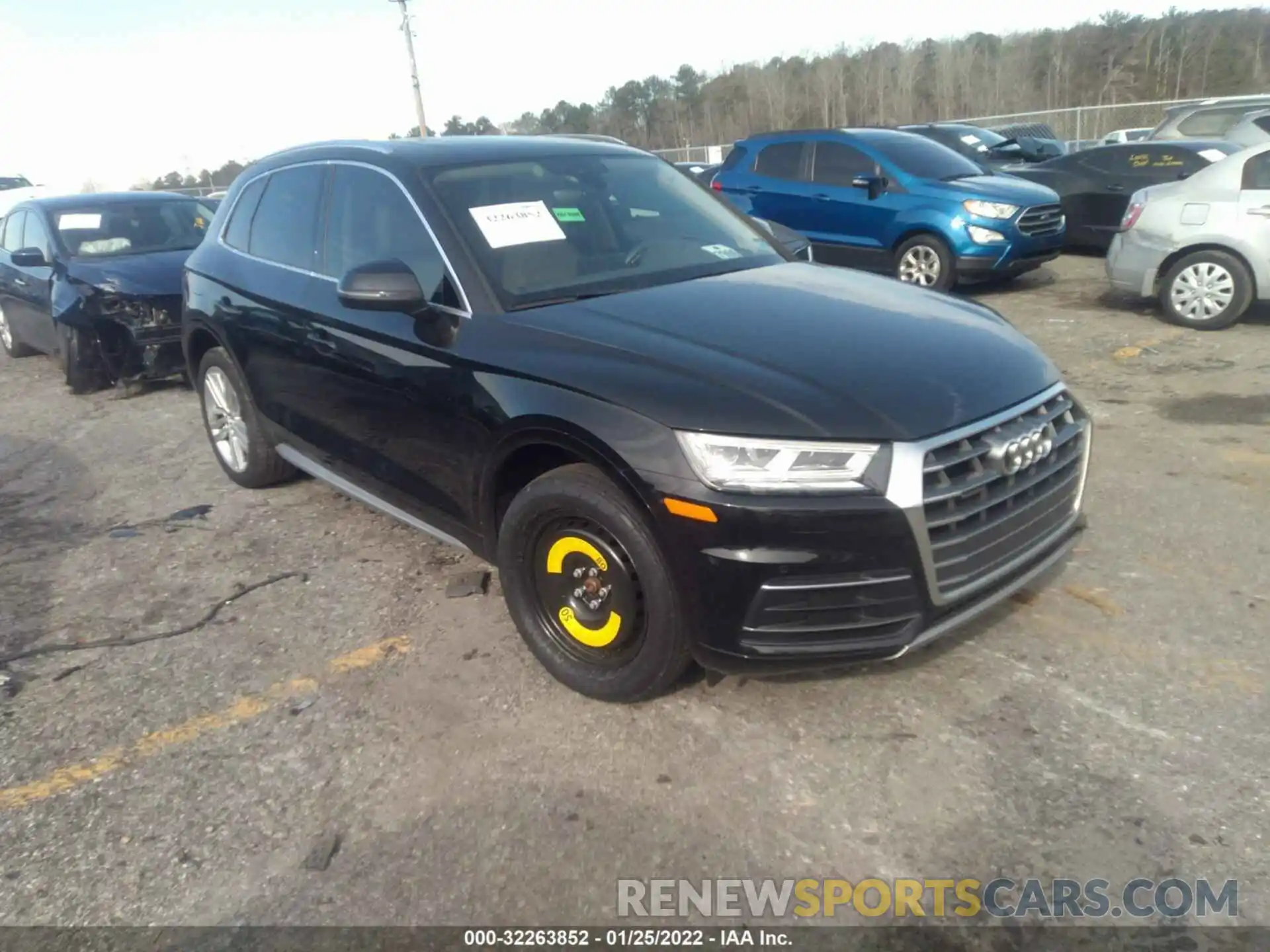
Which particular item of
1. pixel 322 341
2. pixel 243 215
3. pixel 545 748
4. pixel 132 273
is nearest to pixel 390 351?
pixel 322 341

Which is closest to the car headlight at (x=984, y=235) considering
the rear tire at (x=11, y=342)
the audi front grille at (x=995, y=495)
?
the audi front grille at (x=995, y=495)

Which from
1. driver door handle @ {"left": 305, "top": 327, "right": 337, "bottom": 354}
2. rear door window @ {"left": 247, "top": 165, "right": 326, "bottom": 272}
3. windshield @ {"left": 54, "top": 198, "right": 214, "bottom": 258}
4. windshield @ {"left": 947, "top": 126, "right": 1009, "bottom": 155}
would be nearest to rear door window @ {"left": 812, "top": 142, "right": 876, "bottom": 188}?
windshield @ {"left": 947, "top": 126, "right": 1009, "bottom": 155}

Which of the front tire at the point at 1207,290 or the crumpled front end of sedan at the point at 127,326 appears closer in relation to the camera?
the crumpled front end of sedan at the point at 127,326

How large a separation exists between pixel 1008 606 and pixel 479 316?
2.25 metres

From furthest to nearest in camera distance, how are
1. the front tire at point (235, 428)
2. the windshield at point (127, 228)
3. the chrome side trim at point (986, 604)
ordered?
the windshield at point (127, 228) → the front tire at point (235, 428) → the chrome side trim at point (986, 604)

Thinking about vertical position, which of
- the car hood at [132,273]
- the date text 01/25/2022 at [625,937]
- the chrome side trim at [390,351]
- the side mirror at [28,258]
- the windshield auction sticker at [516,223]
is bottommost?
the date text 01/25/2022 at [625,937]

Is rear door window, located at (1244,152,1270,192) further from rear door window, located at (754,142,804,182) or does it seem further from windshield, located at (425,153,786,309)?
windshield, located at (425,153,786,309)

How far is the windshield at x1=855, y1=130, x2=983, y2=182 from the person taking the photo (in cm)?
1010

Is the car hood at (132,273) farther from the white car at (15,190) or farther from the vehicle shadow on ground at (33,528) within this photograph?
the white car at (15,190)

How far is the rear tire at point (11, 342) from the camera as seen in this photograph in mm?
10180

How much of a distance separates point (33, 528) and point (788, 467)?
15.0 feet

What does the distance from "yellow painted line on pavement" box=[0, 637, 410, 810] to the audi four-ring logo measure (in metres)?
2.26

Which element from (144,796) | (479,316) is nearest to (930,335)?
(479,316)

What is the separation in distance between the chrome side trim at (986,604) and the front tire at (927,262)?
6802 millimetres
